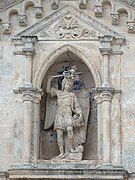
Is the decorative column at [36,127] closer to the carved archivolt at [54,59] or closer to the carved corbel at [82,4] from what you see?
the carved archivolt at [54,59]

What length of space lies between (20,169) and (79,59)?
7.72 feet

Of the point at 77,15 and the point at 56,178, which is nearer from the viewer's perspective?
the point at 56,178

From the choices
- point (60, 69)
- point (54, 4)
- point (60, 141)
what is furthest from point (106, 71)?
point (54, 4)

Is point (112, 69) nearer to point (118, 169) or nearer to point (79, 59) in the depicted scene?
point (79, 59)

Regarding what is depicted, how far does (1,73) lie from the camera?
14.0m

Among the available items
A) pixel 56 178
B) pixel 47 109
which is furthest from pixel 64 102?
pixel 56 178

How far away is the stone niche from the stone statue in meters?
0.13

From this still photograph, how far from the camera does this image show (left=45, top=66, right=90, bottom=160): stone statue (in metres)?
13.6

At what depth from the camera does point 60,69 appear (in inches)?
567

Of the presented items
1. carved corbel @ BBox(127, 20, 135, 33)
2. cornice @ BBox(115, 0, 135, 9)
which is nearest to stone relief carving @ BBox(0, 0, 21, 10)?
cornice @ BBox(115, 0, 135, 9)

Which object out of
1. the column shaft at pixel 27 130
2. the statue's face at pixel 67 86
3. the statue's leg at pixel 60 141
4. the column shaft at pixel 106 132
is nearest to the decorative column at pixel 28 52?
the column shaft at pixel 27 130

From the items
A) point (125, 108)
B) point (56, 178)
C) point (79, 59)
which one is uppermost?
point (79, 59)

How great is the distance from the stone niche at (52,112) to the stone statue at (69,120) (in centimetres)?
13

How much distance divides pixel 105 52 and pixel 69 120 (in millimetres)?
1329
